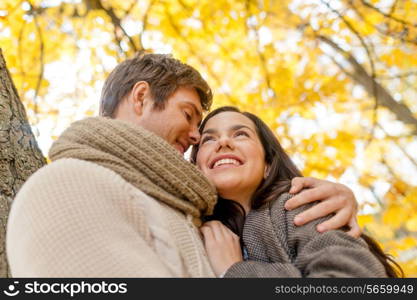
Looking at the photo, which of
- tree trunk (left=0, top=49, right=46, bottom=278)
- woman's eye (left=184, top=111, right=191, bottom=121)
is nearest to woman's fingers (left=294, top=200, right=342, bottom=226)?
woman's eye (left=184, top=111, right=191, bottom=121)

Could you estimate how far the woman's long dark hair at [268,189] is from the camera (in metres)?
2.10

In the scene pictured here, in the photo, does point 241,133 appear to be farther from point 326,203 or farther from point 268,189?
point 326,203

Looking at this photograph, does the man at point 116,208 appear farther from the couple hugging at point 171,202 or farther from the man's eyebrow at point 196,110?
the man's eyebrow at point 196,110

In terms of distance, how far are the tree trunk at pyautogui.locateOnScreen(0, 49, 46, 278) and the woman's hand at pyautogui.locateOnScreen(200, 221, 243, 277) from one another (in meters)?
0.76

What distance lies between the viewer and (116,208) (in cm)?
133

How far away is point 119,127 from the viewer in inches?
65.2

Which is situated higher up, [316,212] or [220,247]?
[316,212]

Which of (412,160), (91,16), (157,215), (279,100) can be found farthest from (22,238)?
(412,160)

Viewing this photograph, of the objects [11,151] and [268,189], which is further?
[268,189]

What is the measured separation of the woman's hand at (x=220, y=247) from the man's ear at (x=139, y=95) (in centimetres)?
74

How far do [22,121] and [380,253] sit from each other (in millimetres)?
1667

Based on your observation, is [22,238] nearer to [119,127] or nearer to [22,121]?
[119,127]

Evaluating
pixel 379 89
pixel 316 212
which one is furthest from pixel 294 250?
pixel 379 89

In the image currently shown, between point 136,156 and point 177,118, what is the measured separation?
768 mm
